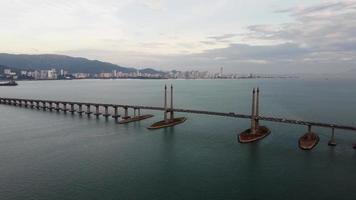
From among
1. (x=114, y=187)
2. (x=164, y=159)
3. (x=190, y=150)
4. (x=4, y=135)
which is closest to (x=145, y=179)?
(x=114, y=187)

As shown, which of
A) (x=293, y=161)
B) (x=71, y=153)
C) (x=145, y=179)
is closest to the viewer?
(x=145, y=179)

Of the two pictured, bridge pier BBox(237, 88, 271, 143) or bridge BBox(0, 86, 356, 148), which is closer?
bridge BBox(0, 86, 356, 148)

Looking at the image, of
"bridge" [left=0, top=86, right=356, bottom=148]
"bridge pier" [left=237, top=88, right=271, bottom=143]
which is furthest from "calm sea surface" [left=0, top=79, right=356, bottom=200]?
"bridge" [left=0, top=86, right=356, bottom=148]

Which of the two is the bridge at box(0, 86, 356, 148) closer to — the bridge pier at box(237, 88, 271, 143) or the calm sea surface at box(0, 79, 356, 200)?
the bridge pier at box(237, 88, 271, 143)

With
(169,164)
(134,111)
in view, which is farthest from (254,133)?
(134,111)

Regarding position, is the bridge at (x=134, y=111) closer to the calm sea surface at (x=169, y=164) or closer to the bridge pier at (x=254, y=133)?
the bridge pier at (x=254, y=133)

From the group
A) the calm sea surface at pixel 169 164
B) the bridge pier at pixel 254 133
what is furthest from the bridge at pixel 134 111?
the calm sea surface at pixel 169 164

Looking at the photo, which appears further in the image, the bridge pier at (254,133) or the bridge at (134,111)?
the bridge pier at (254,133)

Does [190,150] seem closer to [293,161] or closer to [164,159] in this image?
[164,159]

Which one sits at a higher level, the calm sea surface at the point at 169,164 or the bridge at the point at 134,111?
the bridge at the point at 134,111

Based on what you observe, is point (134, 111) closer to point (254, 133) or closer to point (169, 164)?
point (254, 133)

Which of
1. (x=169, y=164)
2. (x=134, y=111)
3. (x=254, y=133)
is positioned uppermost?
Answer: (x=134, y=111)
